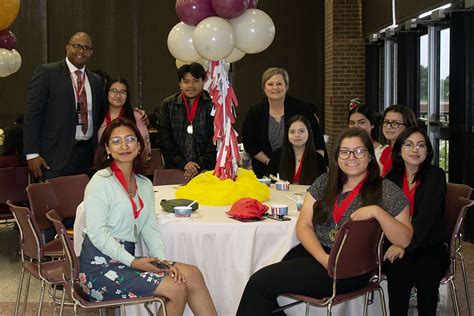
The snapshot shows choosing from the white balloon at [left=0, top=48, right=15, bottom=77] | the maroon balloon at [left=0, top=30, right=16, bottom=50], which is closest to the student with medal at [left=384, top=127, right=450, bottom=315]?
the white balloon at [left=0, top=48, right=15, bottom=77]

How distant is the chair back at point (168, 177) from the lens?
578 cm

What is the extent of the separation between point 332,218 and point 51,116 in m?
2.84

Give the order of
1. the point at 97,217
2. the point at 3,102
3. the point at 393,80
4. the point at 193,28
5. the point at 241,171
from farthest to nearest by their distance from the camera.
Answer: the point at 3,102
the point at 393,80
the point at 193,28
the point at 241,171
the point at 97,217

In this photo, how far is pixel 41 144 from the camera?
5.86m

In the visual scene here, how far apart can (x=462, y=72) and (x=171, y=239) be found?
15.2ft

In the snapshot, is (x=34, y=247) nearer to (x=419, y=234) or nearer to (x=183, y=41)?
(x=183, y=41)

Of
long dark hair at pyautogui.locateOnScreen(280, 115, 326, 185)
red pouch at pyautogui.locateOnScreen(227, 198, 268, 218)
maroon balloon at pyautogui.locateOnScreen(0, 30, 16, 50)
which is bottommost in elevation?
red pouch at pyautogui.locateOnScreen(227, 198, 268, 218)

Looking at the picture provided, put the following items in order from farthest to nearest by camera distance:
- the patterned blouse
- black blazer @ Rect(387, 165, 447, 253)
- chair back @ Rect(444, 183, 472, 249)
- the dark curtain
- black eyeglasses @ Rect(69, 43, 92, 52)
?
the dark curtain → black eyeglasses @ Rect(69, 43, 92, 52) → chair back @ Rect(444, 183, 472, 249) → black blazer @ Rect(387, 165, 447, 253) → the patterned blouse

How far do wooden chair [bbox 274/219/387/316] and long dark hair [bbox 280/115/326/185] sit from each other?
5.61 ft

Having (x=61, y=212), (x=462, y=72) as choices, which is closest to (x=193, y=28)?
(x=61, y=212)

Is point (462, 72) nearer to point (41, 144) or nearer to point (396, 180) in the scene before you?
point (396, 180)

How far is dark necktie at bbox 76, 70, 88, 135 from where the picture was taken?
5.84 metres

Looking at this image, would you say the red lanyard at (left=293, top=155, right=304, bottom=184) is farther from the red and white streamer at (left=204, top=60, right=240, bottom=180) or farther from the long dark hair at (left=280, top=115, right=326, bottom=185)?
the red and white streamer at (left=204, top=60, right=240, bottom=180)

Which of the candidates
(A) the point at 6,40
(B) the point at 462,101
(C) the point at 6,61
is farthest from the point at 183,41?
(A) the point at 6,40
